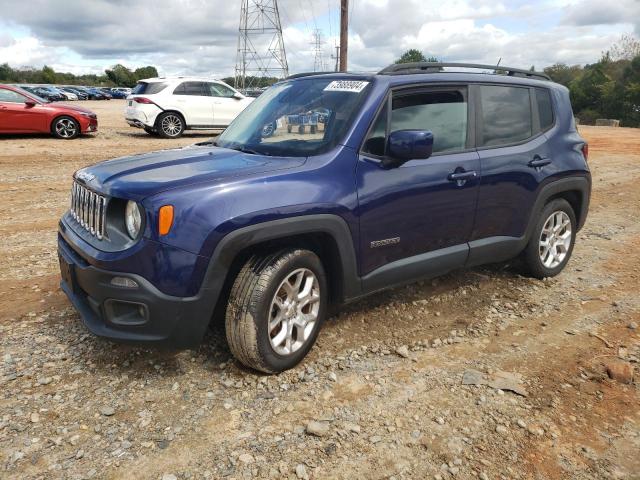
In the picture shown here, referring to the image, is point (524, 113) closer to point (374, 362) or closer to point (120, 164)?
point (374, 362)

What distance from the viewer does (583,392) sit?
123 inches

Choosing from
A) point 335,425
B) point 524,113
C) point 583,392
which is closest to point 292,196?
point 335,425

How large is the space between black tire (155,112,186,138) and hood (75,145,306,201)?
1217 centimetres

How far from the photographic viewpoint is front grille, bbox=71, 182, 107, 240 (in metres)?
3.01

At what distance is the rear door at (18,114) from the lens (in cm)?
1335

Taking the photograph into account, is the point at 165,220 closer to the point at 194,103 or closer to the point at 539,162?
the point at 539,162

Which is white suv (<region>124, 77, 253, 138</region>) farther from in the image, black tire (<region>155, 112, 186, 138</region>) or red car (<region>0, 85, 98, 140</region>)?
red car (<region>0, 85, 98, 140</region>)

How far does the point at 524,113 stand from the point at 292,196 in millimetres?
2525

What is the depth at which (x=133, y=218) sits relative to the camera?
2881mm

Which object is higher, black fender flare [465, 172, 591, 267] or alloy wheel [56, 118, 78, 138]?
alloy wheel [56, 118, 78, 138]

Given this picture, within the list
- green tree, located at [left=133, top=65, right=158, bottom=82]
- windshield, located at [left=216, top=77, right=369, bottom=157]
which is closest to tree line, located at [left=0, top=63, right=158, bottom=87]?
green tree, located at [left=133, top=65, right=158, bottom=82]

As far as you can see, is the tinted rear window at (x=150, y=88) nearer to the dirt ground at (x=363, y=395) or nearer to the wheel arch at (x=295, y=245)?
the dirt ground at (x=363, y=395)

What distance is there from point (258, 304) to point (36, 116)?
1333 cm

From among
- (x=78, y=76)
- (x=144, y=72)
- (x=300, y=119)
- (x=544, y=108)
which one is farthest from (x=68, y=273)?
(x=78, y=76)
